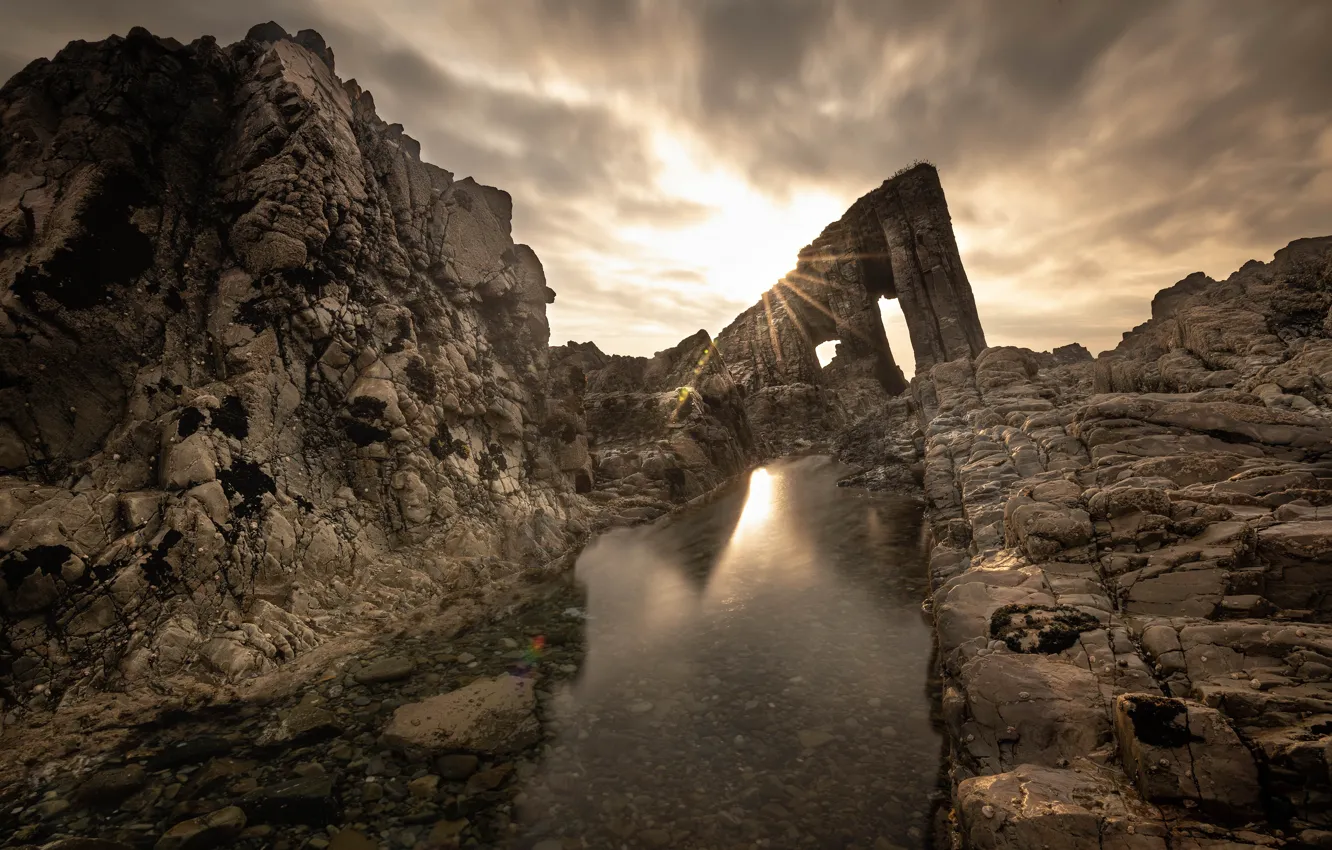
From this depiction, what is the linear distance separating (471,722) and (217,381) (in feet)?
44.1

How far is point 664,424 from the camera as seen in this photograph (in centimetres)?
4206

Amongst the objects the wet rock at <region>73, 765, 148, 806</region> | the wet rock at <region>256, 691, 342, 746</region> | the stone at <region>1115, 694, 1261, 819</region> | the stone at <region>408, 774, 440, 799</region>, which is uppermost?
the stone at <region>1115, 694, 1261, 819</region>

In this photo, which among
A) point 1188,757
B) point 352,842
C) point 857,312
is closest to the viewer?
point 1188,757

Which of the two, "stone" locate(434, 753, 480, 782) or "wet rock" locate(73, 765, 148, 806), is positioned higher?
"stone" locate(434, 753, 480, 782)

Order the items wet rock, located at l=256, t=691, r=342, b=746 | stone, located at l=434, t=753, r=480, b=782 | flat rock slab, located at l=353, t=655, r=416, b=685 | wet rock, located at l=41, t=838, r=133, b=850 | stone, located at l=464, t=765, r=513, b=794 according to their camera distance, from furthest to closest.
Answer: flat rock slab, located at l=353, t=655, r=416, b=685 → wet rock, located at l=256, t=691, r=342, b=746 → stone, located at l=434, t=753, r=480, b=782 → stone, located at l=464, t=765, r=513, b=794 → wet rock, located at l=41, t=838, r=133, b=850

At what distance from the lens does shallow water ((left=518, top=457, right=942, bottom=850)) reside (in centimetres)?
733

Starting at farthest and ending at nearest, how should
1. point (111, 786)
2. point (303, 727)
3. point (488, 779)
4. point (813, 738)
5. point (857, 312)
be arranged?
point (857, 312) < point (303, 727) < point (813, 738) < point (488, 779) < point (111, 786)

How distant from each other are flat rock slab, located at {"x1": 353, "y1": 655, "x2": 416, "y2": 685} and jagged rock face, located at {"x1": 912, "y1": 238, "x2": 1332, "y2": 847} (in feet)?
38.0

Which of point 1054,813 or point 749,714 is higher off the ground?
point 1054,813

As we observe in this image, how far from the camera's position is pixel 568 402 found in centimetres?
3359

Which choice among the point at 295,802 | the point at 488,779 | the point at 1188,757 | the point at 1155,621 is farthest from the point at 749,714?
the point at 295,802

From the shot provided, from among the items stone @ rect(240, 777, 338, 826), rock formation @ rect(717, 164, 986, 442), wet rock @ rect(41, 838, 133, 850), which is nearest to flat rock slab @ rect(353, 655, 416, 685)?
stone @ rect(240, 777, 338, 826)

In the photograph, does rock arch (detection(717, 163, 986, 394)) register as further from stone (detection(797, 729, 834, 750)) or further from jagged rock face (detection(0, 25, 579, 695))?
stone (detection(797, 729, 834, 750))

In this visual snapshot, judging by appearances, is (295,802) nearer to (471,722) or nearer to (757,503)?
(471,722)
